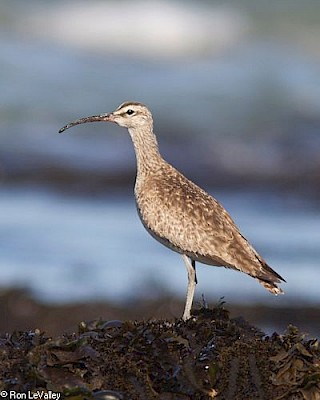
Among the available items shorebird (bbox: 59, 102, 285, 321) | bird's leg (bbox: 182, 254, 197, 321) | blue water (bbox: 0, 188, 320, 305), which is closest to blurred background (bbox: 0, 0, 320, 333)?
blue water (bbox: 0, 188, 320, 305)

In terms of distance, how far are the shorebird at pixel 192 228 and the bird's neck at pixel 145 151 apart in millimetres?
93

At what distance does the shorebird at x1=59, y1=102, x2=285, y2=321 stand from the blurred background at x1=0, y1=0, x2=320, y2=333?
330 cm

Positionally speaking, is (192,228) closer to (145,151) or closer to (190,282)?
(190,282)

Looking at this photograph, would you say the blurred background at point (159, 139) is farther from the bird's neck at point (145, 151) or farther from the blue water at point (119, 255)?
the bird's neck at point (145, 151)

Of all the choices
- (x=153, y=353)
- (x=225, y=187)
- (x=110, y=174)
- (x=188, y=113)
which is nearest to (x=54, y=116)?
(x=188, y=113)

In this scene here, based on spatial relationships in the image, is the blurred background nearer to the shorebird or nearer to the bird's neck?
the bird's neck

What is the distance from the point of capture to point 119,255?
1215cm

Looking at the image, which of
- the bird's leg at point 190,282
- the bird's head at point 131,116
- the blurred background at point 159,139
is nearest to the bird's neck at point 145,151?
the bird's head at point 131,116

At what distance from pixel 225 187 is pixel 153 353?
13.3m

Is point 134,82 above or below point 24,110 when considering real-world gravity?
above

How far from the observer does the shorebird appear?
21.9 ft

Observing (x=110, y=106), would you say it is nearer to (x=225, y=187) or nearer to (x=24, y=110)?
(x=24, y=110)

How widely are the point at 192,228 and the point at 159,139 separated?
601 inches

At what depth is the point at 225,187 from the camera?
18.4 metres
